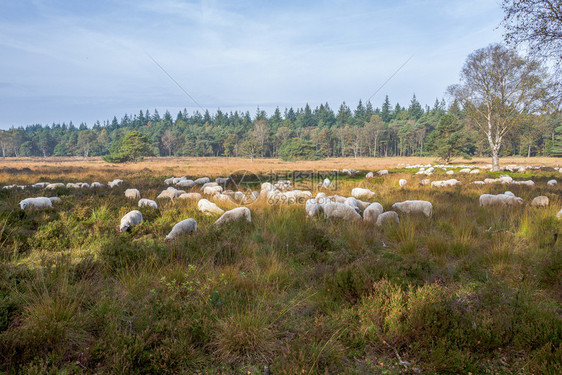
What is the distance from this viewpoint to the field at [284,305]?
229cm

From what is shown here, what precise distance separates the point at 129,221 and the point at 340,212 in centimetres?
559

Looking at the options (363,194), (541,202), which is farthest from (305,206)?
(541,202)

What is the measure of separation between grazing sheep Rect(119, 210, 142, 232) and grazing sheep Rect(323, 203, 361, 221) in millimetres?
5124

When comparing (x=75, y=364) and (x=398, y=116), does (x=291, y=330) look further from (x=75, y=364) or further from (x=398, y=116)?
(x=398, y=116)

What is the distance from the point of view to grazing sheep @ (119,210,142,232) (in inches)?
246

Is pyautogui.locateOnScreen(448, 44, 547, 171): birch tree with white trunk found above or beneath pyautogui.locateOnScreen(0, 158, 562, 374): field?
above

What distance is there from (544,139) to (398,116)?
1625 inches

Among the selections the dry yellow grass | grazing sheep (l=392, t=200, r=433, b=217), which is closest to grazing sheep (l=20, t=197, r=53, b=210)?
grazing sheep (l=392, t=200, r=433, b=217)

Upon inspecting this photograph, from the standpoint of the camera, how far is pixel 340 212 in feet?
24.0

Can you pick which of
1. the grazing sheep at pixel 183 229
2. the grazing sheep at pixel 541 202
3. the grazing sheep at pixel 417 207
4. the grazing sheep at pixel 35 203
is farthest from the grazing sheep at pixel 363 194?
the grazing sheep at pixel 35 203

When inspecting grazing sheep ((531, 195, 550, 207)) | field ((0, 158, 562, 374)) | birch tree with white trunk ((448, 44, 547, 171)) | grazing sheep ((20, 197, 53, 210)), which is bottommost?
field ((0, 158, 562, 374))

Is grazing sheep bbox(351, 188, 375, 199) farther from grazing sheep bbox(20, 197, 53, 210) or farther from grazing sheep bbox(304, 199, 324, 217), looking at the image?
grazing sheep bbox(20, 197, 53, 210)

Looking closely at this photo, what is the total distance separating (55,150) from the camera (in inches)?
3871

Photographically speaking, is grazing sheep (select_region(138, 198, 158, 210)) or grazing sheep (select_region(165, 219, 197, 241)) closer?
grazing sheep (select_region(165, 219, 197, 241))
